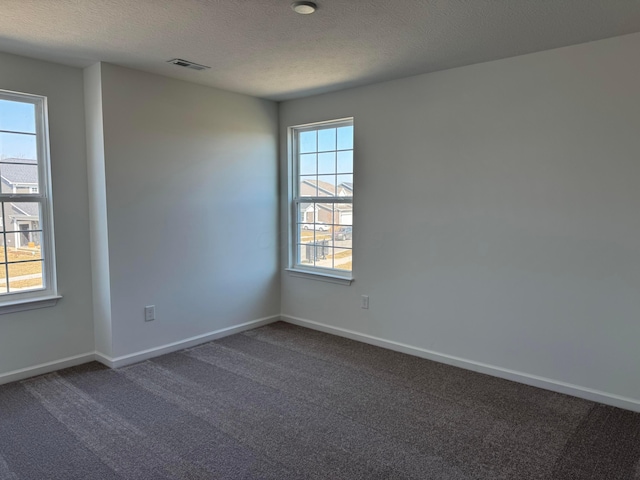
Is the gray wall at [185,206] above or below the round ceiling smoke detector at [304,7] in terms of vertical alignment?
below

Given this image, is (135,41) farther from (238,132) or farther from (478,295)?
(478,295)

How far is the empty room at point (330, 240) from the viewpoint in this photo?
238 cm

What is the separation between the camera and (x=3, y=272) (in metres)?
3.18

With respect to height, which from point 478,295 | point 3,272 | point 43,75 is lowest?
point 478,295

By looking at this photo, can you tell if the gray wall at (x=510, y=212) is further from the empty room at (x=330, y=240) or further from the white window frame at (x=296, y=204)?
the white window frame at (x=296, y=204)

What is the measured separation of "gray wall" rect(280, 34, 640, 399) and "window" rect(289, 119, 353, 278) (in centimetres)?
20

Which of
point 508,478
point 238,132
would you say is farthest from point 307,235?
point 508,478

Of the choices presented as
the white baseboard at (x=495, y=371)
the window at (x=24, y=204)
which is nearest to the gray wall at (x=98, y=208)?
the window at (x=24, y=204)

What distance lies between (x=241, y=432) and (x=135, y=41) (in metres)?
2.50

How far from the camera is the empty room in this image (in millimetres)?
2375

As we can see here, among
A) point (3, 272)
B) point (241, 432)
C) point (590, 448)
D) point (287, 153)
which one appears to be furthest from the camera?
point (287, 153)

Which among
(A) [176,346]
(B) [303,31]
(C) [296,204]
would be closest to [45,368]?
(A) [176,346]

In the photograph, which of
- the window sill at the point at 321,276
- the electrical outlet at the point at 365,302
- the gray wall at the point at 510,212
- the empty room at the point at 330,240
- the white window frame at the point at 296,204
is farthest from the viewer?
the white window frame at the point at 296,204

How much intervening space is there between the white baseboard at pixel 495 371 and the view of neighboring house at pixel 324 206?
3.49ft
